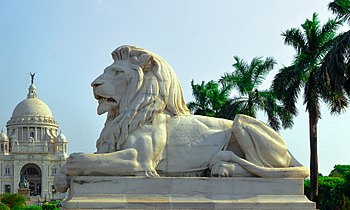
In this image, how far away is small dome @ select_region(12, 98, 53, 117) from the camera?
119 m

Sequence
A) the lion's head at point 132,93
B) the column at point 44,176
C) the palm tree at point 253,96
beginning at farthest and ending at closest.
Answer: the column at point 44,176 < the palm tree at point 253,96 < the lion's head at point 132,93

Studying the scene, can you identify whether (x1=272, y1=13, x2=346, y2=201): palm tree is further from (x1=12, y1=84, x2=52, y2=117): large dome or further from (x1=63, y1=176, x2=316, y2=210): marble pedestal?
(x1=12, y1=84, x2=52, y2=117): large dome

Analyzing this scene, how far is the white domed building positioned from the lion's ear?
105m

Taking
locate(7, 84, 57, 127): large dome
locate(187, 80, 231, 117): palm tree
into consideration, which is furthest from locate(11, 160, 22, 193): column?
locate(187, 80, 231, 117): palm tree

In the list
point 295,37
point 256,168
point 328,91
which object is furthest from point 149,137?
point 295,37

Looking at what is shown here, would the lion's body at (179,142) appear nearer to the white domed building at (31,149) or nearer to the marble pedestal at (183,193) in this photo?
the marble pedestal at (183,193)

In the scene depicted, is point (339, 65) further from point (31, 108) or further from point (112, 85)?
point (31, 108)

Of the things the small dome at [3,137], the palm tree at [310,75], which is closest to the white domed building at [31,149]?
the small dome at [3,137]

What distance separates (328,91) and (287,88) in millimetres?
2191

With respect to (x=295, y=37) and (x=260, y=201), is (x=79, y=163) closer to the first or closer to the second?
(x=260, y=201)

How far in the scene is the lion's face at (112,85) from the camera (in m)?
9.24

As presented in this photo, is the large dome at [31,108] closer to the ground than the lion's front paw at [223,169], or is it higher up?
higher up

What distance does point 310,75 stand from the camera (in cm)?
2420

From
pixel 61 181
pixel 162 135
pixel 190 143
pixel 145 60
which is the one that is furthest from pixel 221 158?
pixel 61 181
